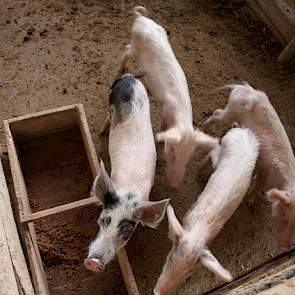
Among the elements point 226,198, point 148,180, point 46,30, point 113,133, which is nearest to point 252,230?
point 226,198

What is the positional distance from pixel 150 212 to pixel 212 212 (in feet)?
1.30

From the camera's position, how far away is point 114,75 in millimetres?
4363

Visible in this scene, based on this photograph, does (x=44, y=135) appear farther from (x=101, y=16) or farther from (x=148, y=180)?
(x=101, y=16)

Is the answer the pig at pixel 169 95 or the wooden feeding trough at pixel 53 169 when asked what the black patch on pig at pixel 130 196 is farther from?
the pig at pixel 169 95

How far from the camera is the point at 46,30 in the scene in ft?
14.9

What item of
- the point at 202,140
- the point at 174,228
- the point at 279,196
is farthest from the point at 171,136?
the point at 279,196

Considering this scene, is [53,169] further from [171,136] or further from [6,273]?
[6,273]

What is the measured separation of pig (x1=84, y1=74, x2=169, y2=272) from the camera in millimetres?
2986

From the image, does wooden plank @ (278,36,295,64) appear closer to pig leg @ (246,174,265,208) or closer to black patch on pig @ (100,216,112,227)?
pig leg @ (246,174,265,208)

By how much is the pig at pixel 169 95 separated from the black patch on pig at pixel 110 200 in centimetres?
49

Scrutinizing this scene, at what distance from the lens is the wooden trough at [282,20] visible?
448 centimetres

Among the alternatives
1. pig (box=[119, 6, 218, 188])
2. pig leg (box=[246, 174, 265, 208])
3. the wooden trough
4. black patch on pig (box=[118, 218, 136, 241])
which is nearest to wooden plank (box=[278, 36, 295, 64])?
the wooden trough

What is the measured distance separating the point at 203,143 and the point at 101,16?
1883mm

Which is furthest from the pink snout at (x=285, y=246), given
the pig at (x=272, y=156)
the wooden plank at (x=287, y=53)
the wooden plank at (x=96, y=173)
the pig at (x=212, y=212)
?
the wooden plank at (x=287, y=53)
